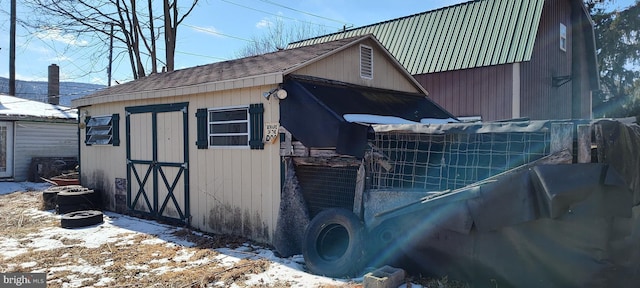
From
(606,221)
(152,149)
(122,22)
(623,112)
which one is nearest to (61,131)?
(122,22)

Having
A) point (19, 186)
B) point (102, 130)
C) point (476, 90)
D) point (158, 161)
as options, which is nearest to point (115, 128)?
point (102, 130)

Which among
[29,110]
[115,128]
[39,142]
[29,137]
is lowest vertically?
[39,142]

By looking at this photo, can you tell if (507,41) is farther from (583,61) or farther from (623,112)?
(623,112)

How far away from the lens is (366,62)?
268 inches

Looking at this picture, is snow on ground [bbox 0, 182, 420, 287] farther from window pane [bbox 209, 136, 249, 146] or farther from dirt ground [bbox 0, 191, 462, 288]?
window pane [bbox 209, 136, 249, 146]

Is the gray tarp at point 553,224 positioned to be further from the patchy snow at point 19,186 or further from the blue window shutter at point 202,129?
the patchy snow at point 19,186

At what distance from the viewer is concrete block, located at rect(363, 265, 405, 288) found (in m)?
3.62

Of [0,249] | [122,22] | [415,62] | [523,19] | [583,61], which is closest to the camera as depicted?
[0,249]

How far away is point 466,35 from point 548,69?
108 inches

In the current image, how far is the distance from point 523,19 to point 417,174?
23.7ft

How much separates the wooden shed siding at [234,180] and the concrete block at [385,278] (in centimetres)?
197

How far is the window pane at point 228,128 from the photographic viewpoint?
592 centimetres

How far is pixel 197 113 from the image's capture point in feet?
21.2

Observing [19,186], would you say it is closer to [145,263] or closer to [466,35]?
[145,263]
